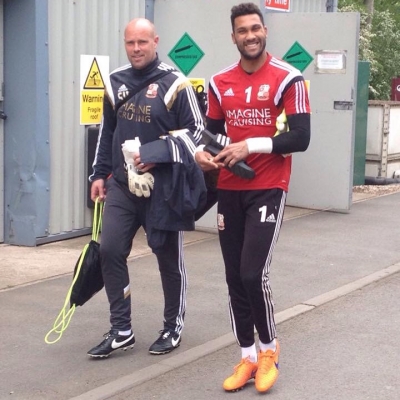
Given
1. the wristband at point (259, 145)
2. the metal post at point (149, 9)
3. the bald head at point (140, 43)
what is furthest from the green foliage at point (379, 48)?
the wristband at point (259, 145)

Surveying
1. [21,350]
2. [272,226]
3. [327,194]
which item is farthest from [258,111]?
[327,194]

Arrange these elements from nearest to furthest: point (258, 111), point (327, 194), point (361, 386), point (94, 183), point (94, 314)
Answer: point (258, 111)
point (361, 386)
point (94, 183)
point (94, 314)
point (327, 194)

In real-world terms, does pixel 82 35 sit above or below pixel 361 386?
above

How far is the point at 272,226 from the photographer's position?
4938 mm

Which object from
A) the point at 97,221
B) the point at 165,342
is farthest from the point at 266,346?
the point at 97,221

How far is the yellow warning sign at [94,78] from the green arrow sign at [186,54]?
994 millimetres

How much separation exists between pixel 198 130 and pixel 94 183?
0.78 meters

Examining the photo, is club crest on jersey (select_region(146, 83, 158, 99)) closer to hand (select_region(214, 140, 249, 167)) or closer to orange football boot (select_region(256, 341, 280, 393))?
hand (select_region(214, 140, 249, 167))

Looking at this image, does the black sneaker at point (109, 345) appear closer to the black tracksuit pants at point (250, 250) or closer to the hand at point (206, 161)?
the black tracksuit pants at point (250, 250)

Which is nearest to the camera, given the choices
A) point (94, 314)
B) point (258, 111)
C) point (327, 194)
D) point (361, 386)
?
point (258, 111)

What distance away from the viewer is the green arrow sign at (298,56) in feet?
37.9

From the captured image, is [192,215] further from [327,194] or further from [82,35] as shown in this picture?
[327,194]

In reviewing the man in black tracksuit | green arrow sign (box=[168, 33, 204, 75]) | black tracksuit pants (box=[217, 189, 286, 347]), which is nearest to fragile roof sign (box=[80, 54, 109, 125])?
green arrow sign (box=[168, 33, 204, 75])

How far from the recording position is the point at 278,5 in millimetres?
12023
